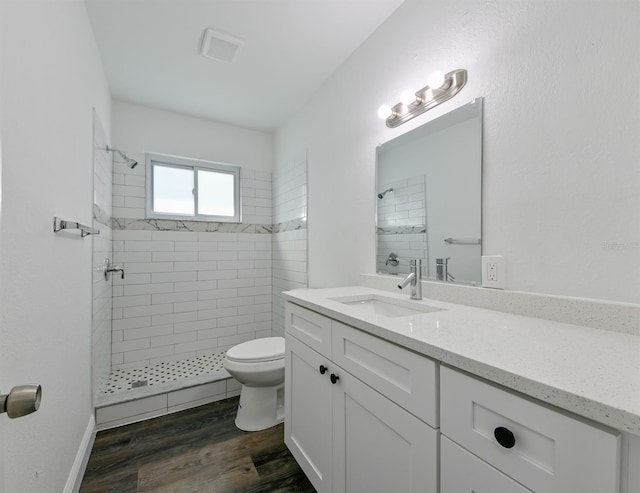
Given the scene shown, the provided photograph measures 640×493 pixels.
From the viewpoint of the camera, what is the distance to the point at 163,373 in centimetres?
242

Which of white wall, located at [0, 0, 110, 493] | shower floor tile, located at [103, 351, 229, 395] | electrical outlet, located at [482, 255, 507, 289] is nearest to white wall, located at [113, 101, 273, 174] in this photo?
white wall, located at [0, 0, 110, 493]

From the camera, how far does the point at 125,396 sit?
198cm

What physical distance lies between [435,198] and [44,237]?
159cm

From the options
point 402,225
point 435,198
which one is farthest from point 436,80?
point 402,225

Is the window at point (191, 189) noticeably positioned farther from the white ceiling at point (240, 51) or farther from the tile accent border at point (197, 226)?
the white ceiling at point (240, 51)

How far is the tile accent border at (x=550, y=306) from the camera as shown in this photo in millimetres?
800

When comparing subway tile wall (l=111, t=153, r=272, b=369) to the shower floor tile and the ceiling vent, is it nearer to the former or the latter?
the shower floor tile

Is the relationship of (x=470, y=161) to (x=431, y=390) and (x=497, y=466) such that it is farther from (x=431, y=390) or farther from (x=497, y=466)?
(x=497, y=466)

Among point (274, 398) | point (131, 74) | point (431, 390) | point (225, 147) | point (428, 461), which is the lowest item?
point (274, 398)

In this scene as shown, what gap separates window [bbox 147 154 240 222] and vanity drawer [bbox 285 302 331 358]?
181 centimetres

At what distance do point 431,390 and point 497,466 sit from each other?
18cm

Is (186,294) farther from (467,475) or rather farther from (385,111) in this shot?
(467,475)

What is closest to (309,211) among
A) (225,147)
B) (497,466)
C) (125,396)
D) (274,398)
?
(225,147)

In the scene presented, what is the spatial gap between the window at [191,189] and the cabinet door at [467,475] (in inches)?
108
